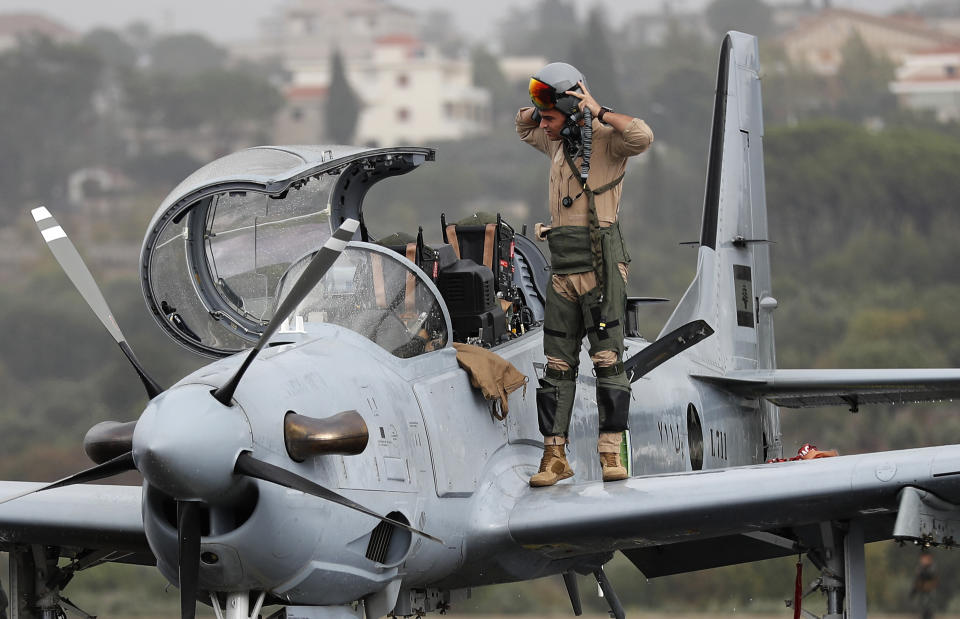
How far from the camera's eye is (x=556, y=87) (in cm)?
988

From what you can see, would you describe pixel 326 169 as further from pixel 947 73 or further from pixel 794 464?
pixel 947 73

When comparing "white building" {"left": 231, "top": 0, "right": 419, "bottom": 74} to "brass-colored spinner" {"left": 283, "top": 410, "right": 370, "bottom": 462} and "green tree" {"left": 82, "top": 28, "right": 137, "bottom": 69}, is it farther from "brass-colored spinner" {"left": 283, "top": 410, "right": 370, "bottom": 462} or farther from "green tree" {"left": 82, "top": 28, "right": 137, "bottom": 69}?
"brass-colored spinner" {"left": 283, "top": 410, "right": 370, "bottom": 462}

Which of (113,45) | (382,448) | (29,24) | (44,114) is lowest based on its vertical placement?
(382,448)

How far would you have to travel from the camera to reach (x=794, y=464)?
9.59m

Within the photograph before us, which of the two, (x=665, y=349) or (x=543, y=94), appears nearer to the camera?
(x=543, y=94)

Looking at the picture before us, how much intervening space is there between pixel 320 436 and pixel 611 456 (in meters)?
2.53

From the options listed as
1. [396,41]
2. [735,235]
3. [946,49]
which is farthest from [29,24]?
[735,235]

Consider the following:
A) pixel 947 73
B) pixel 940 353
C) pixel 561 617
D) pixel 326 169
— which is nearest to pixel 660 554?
pixel 326 169

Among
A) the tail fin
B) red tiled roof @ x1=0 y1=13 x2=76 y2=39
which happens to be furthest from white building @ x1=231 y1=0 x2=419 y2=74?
the tail fin

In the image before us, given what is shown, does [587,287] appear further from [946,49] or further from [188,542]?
[946,49]

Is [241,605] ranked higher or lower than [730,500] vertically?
lower

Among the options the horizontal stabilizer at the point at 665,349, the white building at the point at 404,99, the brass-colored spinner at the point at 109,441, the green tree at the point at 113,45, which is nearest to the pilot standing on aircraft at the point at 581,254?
the horizontal stabilizer at the point at 665,349

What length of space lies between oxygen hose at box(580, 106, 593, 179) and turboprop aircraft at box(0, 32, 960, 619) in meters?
1.04

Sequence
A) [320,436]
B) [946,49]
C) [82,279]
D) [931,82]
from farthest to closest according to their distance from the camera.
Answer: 1. [946,49]
2. [931,82]
3. [82,279]
4. [320,436]
